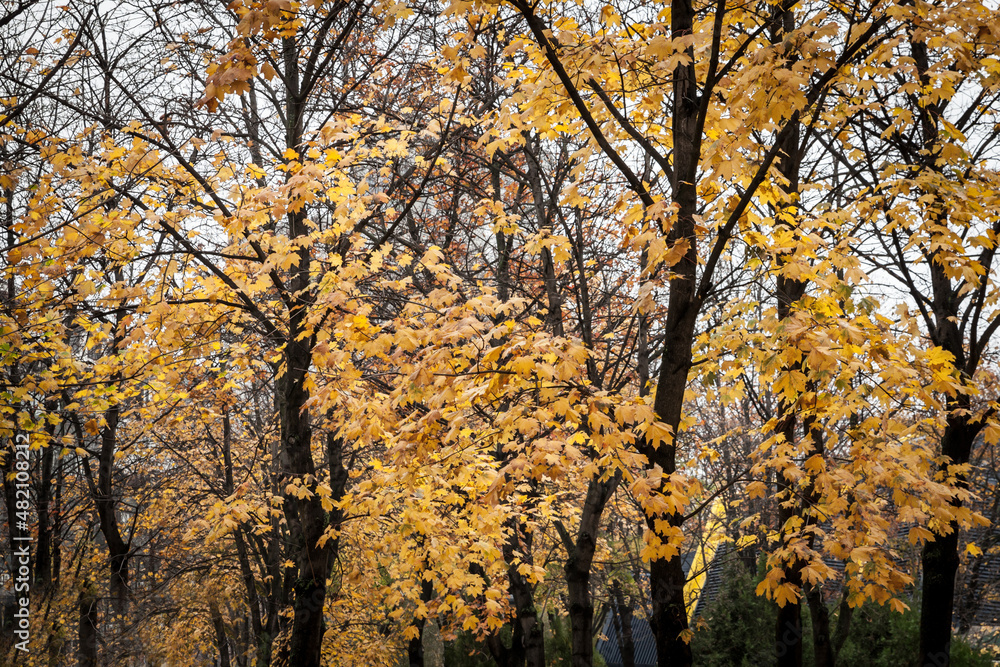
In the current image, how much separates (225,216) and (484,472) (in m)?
3.31

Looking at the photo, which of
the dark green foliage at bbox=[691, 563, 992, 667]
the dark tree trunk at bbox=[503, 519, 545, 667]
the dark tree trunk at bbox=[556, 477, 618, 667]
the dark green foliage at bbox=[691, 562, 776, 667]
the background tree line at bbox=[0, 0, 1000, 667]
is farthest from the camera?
the dark green foliage at bbox=[691, 562, 776, 667]

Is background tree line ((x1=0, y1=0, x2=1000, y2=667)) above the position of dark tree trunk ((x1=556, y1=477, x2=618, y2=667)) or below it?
above

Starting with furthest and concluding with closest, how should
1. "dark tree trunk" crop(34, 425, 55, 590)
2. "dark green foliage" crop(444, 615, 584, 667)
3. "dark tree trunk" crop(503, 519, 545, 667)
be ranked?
"dark green foliage" crop(444, 615, 584, 667) < "dark tree trunk" crop(34, 425, 55, 590) < "dark tree trunk" crop(503, 519, 545, 667)

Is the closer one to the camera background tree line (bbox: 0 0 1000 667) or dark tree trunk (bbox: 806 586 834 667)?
background tree line (bbox: 0 0 1000 667)

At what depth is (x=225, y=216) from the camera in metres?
5.79

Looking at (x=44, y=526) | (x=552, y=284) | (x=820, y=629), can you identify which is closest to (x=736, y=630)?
(x=820, y=629)

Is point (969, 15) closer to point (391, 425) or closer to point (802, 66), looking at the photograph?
point (802, 66)

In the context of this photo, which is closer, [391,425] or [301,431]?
[391,425]

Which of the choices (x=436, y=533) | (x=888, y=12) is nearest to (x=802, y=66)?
(x=888, y=12)

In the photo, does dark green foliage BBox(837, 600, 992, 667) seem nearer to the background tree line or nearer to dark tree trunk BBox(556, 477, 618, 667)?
the background tree line

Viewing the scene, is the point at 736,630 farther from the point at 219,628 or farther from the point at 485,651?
the point at 219,628

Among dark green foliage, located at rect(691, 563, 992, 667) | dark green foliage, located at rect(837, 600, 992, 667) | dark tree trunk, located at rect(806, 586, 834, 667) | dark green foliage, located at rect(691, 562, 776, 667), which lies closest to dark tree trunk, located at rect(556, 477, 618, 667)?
dark tree trunk, located at rect(806, 586, 834, 667)

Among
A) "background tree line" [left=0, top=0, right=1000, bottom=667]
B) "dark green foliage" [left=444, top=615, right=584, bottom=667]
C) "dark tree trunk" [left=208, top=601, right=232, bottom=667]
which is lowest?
"dark green foliage" [left=444, top=615, right=584, bottom=667]

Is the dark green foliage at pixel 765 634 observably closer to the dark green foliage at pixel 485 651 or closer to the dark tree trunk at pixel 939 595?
the dark tree trunk at pixel 939 595
